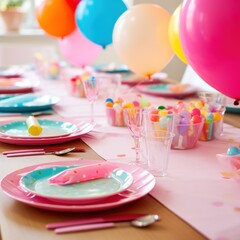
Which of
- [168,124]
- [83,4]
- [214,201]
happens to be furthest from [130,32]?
[214,201]

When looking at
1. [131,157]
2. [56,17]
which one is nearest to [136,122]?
Result: [131,157]

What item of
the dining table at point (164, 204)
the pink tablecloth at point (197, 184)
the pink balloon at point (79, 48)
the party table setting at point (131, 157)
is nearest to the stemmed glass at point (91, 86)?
the party table setting at point (131, 157)

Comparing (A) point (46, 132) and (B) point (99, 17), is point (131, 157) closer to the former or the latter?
(A) point (46, 132)

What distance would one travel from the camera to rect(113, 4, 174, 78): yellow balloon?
1.85m

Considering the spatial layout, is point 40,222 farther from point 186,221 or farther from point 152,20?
point 152,20

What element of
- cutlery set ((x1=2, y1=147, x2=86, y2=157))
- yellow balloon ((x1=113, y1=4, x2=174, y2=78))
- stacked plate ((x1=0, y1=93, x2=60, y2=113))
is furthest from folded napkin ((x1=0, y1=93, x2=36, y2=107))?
cutlery set ((x1=2, y1=147, x2=86, y2=157))

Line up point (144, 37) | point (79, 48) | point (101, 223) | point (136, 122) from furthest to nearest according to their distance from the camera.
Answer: point (79, 48) < point (144, 37) < point (136, 122) < point (101, 223)

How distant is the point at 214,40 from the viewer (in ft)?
3.78

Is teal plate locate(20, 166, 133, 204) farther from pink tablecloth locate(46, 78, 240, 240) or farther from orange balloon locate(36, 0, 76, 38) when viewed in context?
orange balloon locate(36, 0, 76, 38)

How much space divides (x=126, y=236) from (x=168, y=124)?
0.40 meters

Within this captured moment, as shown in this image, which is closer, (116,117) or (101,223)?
(101,223)

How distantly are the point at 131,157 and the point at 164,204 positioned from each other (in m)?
0.35

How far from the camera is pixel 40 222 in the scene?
36.2 inches

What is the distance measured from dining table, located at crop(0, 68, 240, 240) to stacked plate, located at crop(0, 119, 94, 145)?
0.07 ft
